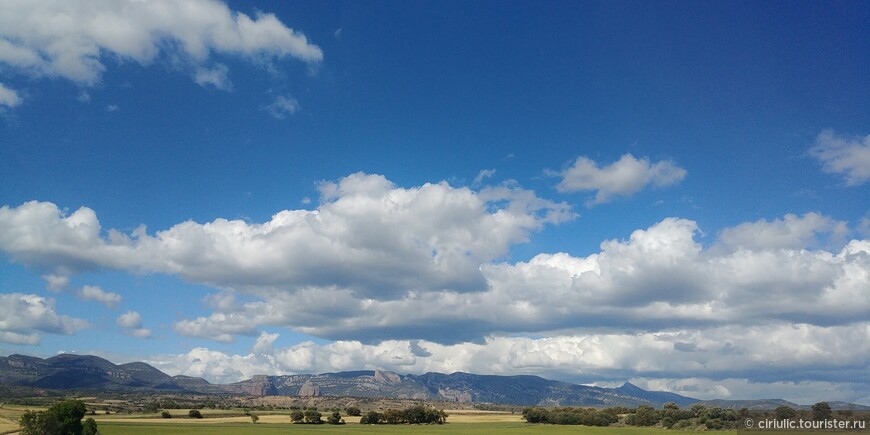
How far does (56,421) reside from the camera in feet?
365

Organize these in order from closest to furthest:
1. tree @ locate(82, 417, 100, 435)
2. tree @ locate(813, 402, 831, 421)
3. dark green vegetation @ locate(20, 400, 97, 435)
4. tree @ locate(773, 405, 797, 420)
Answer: dark green vegetation @ locate(20, 400, 97, 435), tree @ locate(82, 417, 100, 435), tree @ locate(813, 402, 831, 421), tree @ locate(773, 405, 797, 420)

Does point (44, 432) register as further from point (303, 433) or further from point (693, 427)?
point (693, 427)

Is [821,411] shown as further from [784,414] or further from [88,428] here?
[88,428]

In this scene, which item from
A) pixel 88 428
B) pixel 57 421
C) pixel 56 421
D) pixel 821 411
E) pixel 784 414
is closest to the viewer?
pixel 56 421

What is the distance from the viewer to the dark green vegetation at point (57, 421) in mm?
109500

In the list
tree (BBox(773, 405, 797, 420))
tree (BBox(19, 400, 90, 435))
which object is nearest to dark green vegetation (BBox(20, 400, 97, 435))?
tree (BBox(19, 400, 90, 435))

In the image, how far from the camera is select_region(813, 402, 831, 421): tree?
430 ft

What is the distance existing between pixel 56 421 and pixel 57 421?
33 centimetres

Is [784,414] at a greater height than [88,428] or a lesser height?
greater

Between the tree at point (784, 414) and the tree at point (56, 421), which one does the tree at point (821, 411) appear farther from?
the tree at point (56, 421)

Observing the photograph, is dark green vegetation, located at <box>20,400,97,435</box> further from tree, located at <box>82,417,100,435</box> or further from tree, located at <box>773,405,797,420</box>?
tree, located at <box>773,405,797,420</box>

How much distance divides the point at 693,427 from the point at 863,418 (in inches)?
2590

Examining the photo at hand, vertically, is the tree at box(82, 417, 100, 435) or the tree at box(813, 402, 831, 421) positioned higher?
the tree at box(813, 402, 831, 421)

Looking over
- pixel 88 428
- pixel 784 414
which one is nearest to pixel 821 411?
pixel 784 414
